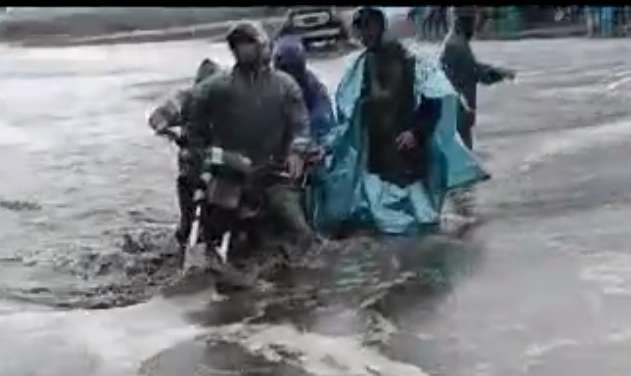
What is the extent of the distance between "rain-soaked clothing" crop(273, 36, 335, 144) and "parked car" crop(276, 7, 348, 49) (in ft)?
0.06

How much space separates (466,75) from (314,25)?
29cm

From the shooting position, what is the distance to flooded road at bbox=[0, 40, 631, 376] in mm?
1628

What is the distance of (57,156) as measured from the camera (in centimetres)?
172

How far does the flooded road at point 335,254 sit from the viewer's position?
64.1 inches

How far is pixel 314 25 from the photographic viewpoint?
1592 millimetres

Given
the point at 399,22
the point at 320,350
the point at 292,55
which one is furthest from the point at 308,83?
the point at 320,350

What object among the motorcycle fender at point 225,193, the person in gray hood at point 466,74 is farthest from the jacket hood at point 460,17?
the motorcycle fender at point 225,193

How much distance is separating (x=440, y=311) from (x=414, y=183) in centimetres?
25

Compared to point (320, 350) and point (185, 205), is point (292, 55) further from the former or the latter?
point (320, 350)

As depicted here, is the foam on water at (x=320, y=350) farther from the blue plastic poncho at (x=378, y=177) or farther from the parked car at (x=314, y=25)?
the parked car at (x=314, y=25)

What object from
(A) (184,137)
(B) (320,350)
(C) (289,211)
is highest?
(A) (184,137)

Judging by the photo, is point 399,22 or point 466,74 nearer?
point 399,22

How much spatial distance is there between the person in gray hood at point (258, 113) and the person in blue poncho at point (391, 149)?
2.7 inches

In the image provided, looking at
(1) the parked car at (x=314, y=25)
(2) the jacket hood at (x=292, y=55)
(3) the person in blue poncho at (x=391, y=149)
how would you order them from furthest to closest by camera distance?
(3) the person in blue poncho at (x=391, y=149) → (2) the jacket hood at (x=292, y=55) → (1) the parked car at (x=314, y=25)
